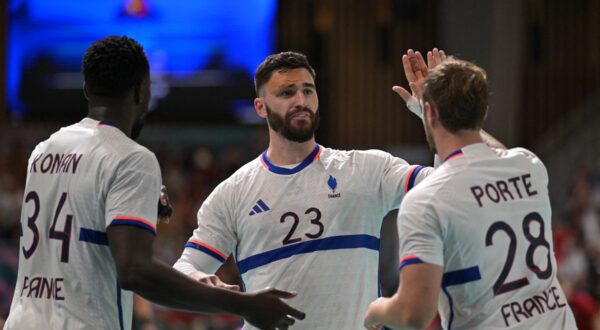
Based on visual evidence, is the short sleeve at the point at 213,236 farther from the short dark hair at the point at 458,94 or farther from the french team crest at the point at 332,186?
the short dark hair at the point at 458,94

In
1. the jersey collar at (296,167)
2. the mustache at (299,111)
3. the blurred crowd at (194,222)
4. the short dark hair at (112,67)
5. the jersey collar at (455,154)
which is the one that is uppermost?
the short dark hair at (112,67)

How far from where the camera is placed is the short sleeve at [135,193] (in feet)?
12.5

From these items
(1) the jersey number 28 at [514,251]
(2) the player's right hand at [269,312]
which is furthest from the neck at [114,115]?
(1) the jersey number 28 at [514,251]

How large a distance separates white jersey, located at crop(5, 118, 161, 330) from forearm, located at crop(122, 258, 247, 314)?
183 mm

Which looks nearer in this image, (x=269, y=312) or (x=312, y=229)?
(x=269, y=312)

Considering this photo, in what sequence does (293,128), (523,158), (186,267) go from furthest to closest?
(293,128) < (186,267) < (523,158)

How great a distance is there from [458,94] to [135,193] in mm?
1336

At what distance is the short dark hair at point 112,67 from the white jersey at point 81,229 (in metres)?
0.19

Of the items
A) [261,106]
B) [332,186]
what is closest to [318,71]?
[261,106]

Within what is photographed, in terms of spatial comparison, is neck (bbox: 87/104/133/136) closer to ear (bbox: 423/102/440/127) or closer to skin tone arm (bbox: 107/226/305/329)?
skin tone arm (bbox: 107/226/305/329)

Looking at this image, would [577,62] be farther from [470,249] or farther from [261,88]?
[470,249]

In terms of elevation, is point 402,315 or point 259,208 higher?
point 259,208

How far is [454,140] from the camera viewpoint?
3898 millimetres

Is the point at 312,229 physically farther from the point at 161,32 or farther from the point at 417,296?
the point at 161,32
